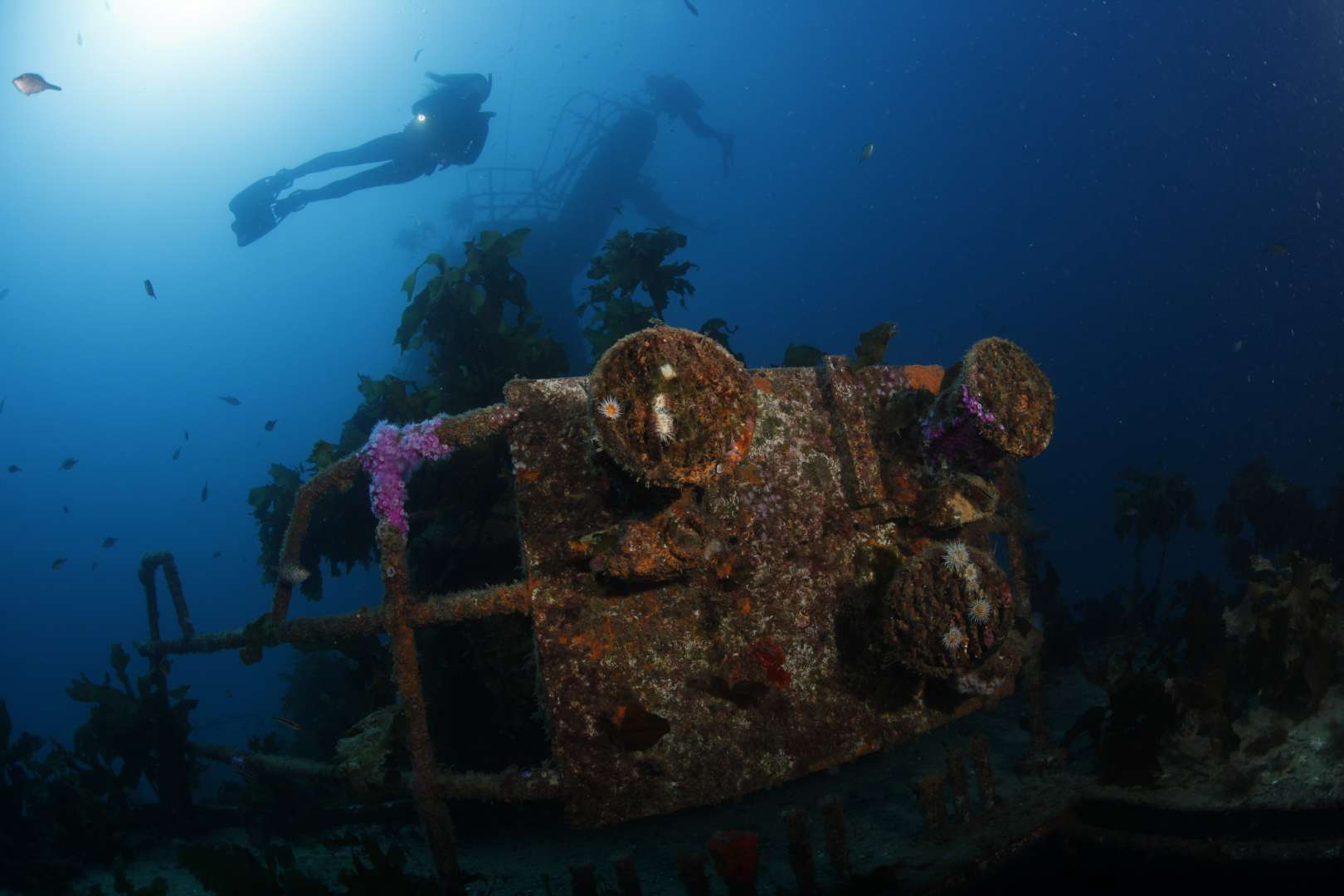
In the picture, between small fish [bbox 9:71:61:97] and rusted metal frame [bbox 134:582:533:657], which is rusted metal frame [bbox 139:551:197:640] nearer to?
rusted metal frame [bbox 134:582:533:657]

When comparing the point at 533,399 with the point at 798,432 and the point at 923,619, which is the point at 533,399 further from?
the point at 923,619

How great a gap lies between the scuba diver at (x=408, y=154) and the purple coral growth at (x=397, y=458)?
15732 mm

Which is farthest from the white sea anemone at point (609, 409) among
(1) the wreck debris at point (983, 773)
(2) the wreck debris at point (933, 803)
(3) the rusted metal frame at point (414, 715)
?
(1) the wreck debris at point (983, 773)

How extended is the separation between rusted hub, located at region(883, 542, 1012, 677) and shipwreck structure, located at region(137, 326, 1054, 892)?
0.01m

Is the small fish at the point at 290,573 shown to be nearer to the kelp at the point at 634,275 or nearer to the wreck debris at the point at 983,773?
the wreck debris at the point at 983,773

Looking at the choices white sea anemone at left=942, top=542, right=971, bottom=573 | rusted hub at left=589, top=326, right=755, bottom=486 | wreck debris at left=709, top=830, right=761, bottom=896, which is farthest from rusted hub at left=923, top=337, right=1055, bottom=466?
wreck debris at left=709, top=830, right=761, bottom=896

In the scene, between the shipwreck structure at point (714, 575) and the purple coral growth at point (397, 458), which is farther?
the purple coral growth at point (397, 458)

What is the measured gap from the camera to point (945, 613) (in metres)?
3.27

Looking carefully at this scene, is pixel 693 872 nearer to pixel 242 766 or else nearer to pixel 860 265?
pixel 242 766

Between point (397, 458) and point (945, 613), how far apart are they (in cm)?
337

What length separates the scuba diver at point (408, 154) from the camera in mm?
16484

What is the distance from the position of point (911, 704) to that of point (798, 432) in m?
1.80

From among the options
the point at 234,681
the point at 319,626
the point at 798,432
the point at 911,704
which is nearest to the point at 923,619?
the point at 911,704

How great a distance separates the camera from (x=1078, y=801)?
11.4 feet
